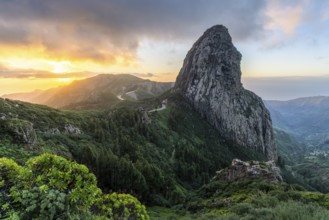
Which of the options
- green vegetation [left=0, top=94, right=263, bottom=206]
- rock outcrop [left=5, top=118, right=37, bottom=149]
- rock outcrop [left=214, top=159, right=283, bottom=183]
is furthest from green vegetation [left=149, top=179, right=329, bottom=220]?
rock outcrop [left=5, top=118, right=37, bottom=149]

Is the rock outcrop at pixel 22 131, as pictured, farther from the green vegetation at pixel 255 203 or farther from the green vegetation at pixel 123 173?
the green vegetation at pixel 255 203

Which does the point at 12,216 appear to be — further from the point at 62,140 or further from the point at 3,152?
the point at 62,140

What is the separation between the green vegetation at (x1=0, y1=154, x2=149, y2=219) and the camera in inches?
381

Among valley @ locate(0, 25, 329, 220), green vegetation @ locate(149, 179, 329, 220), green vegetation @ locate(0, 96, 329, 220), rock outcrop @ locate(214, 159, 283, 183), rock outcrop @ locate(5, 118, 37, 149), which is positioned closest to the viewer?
green vegetation @ locate(0, 96, 329, 220)

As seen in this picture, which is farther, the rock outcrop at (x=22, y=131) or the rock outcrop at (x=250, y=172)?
the rock outcrop at (x=250, y=172)

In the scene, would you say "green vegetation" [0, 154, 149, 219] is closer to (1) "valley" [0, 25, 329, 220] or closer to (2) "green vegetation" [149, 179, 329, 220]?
(1) "valley" [0, 25, 329, 220]

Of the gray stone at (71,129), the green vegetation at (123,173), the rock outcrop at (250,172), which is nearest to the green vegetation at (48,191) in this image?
the green vegetation at (123,173)

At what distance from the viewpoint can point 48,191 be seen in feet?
33.2

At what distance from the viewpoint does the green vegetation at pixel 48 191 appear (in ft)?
31.8

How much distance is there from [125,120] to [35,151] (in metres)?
81.4

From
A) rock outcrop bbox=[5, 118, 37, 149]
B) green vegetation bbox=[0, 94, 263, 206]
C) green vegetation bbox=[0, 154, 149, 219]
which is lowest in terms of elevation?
green vegetation bbox=[0, 94, 263, 206]

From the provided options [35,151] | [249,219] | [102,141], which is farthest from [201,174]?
[249,219]

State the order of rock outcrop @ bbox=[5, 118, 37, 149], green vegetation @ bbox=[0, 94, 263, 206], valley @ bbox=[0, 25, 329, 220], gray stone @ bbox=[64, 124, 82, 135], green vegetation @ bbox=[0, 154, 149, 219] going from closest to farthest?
green vegetation @ bbox=[0, 154, 149, 219] → valley @ bbox=[0, 25, 329, 220] → rock outcrop @ bbox=[5, 118, 37, 149] → green vegetation @ bbox=[0, 94, 263, 206] → gray stone @ bbox=[64, 124, 82, 135]

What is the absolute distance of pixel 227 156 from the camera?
18525cm
